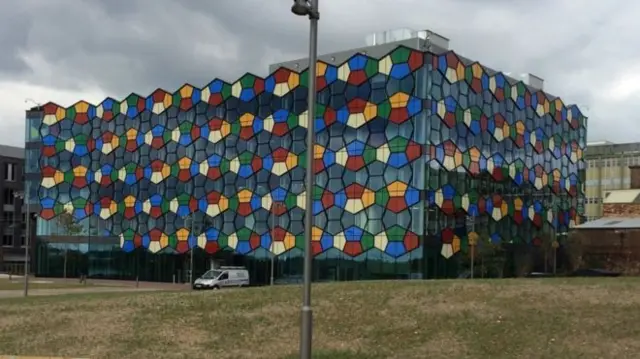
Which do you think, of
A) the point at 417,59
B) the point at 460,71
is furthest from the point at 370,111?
the point at 460,71

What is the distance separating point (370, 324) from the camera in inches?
685

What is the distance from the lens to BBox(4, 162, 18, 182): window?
368 feet

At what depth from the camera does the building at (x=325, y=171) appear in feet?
203

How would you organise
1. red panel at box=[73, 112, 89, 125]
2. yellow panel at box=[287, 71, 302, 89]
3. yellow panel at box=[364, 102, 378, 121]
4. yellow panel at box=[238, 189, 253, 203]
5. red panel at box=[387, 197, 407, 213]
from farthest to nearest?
red panel at box=[73, 112, 89, 125], yellow panel at box=[238, 189, 253, 203], yellow panel at box=[287, 71, 302, 89], yellow panel at box=[364, 102, 378, 121], red panel at box=[387, 197, 407, 213]

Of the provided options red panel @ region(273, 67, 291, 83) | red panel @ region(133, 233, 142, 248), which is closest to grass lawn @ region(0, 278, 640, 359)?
red panel @ region(273, 67, 291, 83)

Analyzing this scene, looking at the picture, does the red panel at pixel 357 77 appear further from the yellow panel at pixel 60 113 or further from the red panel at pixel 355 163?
the yellow panel at pixel 60 113

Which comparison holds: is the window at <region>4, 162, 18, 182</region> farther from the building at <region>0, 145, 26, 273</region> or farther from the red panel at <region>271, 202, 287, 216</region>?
the red panel at <region>271, 202, 287, 216</region>

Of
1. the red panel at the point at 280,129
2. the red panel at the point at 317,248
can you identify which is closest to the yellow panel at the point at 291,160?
the red panel at the point at 280,129

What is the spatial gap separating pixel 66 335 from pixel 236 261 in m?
54.6

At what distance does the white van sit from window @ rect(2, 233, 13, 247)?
5853cm

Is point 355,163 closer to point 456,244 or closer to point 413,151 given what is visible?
point 413,151

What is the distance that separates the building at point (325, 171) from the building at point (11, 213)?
22042mm

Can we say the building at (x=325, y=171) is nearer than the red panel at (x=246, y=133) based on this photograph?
Yes

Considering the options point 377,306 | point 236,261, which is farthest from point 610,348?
point 236,261
